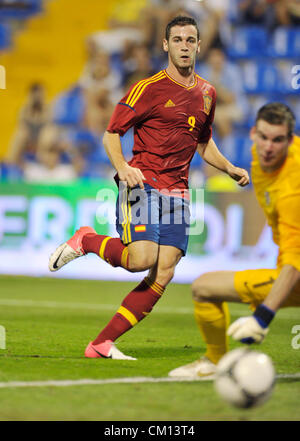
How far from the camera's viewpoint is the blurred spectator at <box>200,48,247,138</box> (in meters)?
13.9

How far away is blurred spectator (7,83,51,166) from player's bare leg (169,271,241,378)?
10.0 m

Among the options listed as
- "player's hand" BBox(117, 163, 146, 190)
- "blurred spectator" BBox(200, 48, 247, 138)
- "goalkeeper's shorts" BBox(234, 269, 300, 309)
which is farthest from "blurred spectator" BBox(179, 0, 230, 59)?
"goalkeeper's shorts" BBox(234, 269, 300, 309)

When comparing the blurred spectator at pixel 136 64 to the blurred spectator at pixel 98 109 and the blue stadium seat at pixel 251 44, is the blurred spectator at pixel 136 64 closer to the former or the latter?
the blurred spectator at pixel 98 109

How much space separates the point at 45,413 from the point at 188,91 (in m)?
2.65

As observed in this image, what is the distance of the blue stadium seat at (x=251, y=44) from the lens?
14758 millimetres

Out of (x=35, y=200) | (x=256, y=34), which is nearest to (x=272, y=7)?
(x=256, y=34)

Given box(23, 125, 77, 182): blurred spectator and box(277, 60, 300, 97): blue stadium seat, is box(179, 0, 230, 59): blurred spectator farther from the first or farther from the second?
box(23, 125, 77, 182): blurred spectator

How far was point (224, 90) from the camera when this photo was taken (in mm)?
14031

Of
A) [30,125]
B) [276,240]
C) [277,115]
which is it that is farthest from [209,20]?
[277,115]

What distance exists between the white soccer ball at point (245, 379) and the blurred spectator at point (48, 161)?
10.1 m

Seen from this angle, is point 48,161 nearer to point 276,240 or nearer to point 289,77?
point 289,77

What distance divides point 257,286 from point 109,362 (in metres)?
1.31
